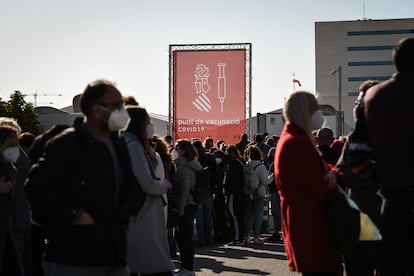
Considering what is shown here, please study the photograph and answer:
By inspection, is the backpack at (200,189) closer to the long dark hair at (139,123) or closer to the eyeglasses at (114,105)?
the long dark hair at (139,123)

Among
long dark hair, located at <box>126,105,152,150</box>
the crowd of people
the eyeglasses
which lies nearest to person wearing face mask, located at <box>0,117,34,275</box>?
the crowd of people

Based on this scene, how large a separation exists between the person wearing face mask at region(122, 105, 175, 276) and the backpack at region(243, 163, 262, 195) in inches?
356

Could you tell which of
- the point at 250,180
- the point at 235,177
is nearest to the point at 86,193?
the point at 235,177

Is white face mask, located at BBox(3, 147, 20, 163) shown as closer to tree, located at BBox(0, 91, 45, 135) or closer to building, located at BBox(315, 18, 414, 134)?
tree, located at BBox(0, 91, 45, 135)

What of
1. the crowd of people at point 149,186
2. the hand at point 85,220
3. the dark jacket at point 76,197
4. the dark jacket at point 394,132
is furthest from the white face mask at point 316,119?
the hand at point 85,220

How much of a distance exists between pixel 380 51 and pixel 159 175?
142m

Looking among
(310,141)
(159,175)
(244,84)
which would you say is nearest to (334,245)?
(310,141)

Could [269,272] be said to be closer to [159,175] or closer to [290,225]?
[159,175]

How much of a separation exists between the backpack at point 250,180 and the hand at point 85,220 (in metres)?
11.1

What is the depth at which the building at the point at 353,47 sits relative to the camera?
144 m

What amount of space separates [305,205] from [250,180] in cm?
1019

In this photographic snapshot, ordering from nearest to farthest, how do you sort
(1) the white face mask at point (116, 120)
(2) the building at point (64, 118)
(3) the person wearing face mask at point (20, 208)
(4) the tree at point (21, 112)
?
(1) the white face mask at point (116, 120)
(3) the person wearing face mask at point (20, 208)
(2) the building at point (64, 118)
(4) the tree at point (21, 112)

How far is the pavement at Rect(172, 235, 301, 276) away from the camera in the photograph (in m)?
11.9

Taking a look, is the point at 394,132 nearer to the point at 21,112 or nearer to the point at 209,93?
the point at 209,93
